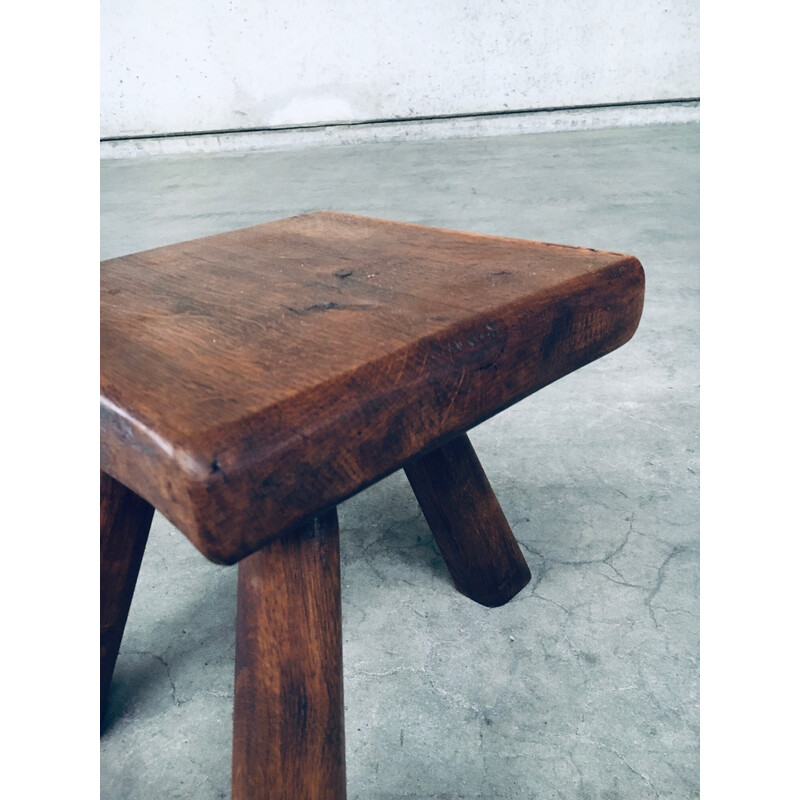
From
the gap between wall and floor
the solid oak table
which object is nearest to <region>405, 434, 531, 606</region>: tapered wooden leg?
the solid oak table

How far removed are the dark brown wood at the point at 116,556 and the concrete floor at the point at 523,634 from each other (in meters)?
0.07

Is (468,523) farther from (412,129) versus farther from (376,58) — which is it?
(376,58)

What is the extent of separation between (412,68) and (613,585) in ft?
12.7

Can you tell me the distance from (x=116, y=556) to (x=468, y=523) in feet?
1.13

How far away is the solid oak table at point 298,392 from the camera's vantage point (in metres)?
0.42

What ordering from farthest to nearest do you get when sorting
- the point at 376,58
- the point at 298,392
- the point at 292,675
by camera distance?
1. the point at 376,58
2. the point at 292,675
3. the point at 298,392

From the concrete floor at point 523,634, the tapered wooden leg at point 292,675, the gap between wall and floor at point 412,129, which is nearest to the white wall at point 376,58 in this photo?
the gap between wall and floor at point 412,129

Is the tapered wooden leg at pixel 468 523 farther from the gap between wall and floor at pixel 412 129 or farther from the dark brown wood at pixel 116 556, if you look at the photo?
the gap between wall and floor at pixel 412 129

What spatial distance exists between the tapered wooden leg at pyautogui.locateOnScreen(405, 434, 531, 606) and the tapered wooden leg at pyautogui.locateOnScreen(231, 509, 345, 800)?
246 millimetres

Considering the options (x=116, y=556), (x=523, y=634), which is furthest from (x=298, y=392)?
(x=523, y=634)

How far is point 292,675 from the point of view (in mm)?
536

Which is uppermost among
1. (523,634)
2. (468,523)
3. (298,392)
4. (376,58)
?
(376,58)
